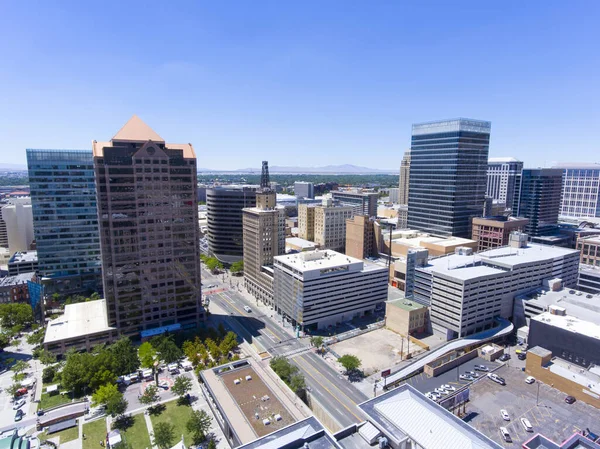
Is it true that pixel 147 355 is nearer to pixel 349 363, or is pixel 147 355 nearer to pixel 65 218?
pixel 349 363

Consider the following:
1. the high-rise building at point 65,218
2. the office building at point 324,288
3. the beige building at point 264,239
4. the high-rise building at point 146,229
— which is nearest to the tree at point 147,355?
the high-rise building at point 146,229

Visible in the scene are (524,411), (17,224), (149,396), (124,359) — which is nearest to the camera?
(524,411)

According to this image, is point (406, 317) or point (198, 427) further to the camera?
point (406, 317)

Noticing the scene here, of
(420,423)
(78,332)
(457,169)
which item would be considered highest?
(457,169)

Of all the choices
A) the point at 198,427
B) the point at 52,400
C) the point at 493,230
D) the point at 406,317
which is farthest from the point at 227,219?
the point at 493,230

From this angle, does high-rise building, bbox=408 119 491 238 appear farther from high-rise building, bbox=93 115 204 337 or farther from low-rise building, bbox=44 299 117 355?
low-rise building, bbox=44 299 117 355

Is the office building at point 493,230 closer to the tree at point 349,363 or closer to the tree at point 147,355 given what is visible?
the tree at point 349,363
